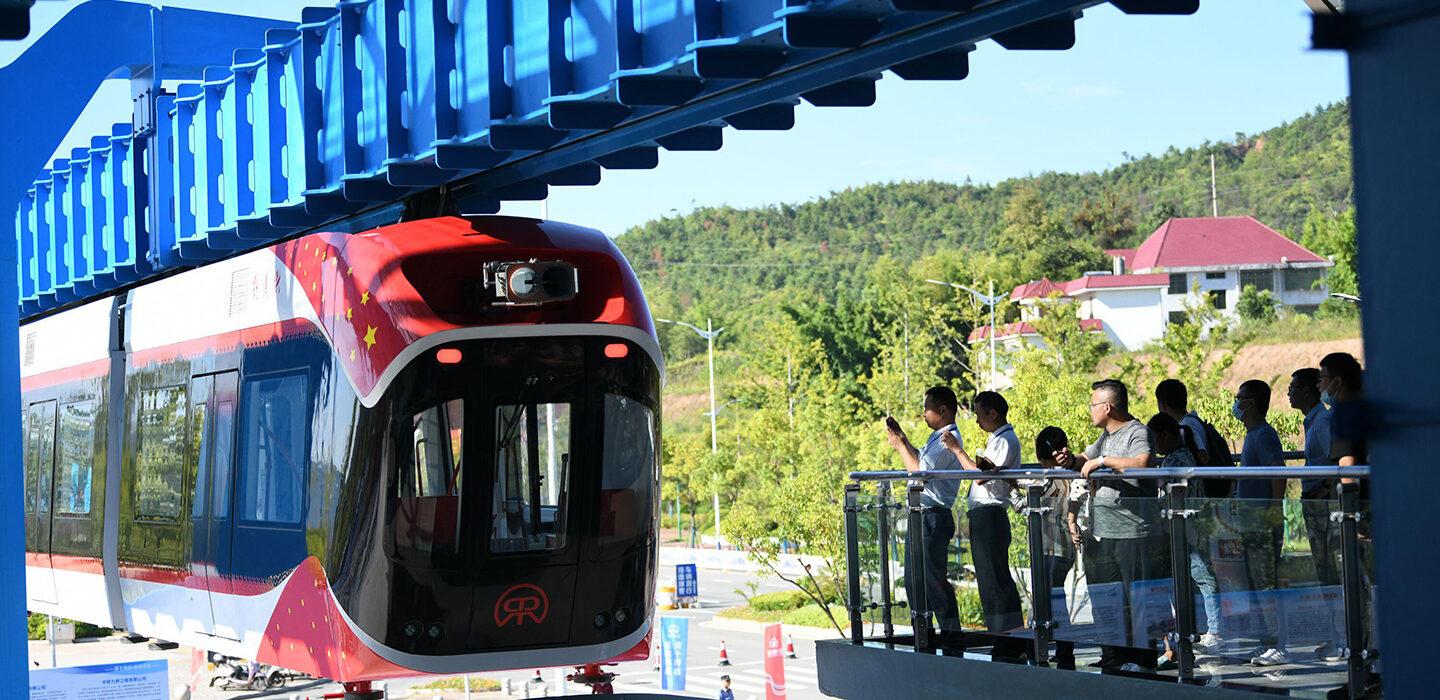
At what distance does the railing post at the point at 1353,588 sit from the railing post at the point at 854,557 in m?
4.68

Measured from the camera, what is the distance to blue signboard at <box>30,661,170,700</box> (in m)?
20.0

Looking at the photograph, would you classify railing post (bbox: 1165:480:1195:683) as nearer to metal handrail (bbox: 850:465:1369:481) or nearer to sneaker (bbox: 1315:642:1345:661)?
metal handrail (bbox: 850:465:1369:481)

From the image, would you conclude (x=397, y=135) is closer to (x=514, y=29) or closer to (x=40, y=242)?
(x=514, y=29)

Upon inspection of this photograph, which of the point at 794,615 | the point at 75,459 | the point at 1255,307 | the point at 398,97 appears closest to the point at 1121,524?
the point at 398,97

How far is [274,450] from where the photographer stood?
37.9 ft

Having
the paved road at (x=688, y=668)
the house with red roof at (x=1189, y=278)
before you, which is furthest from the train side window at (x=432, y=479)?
the house with red roof at (x=1189, y=278)

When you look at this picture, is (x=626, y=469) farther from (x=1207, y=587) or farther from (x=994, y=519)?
(x=1207, y=587)

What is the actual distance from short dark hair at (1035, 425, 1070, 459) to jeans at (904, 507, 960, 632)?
1058 mm

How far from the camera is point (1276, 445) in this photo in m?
9.53

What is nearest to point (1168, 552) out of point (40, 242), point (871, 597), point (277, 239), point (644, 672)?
point (871, 597)

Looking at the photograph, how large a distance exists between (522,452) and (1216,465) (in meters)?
4.25

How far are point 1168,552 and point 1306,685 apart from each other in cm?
103

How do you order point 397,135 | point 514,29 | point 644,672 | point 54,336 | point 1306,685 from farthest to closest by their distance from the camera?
point 644,672
point 54,336
point 397,135
point 514,29
point 1306,685

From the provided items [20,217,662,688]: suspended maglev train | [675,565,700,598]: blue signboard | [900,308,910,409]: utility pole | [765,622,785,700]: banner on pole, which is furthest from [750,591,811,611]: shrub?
[20,217,662,688]: suspended maglev train
